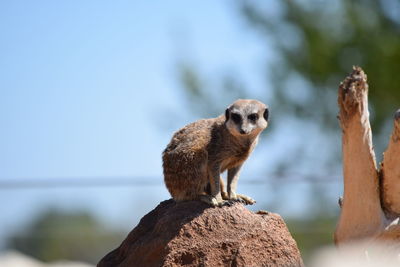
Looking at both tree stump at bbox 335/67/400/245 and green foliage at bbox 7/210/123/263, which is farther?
green foliage at bbox 7/210/123/263

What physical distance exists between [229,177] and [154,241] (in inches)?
37.0

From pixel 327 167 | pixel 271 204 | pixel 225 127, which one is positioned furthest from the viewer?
pixel 327 167

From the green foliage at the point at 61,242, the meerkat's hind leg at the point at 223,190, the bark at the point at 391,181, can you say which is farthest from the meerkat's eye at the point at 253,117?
the green foliage at the point at 61,242

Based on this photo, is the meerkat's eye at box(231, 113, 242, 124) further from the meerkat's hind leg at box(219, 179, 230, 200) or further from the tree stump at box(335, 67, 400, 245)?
the tree stump at box(335, 67, 400, 245)

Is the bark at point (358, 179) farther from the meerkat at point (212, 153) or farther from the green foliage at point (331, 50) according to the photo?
the green foliage at point (331, 50)

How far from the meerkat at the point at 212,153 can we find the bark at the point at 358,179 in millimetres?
701

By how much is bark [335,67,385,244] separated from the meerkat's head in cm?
65

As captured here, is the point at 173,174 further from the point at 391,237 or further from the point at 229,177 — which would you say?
the point at 391,237

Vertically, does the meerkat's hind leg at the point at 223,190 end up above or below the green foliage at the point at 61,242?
below

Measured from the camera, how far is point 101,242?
45.1ft

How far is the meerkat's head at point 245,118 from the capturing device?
5.43 m

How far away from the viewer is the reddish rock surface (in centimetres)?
485

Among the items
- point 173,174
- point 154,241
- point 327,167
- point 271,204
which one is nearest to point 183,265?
point 154,241

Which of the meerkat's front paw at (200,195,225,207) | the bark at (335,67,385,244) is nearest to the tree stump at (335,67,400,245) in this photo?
the bark at (335,67,385,244)
